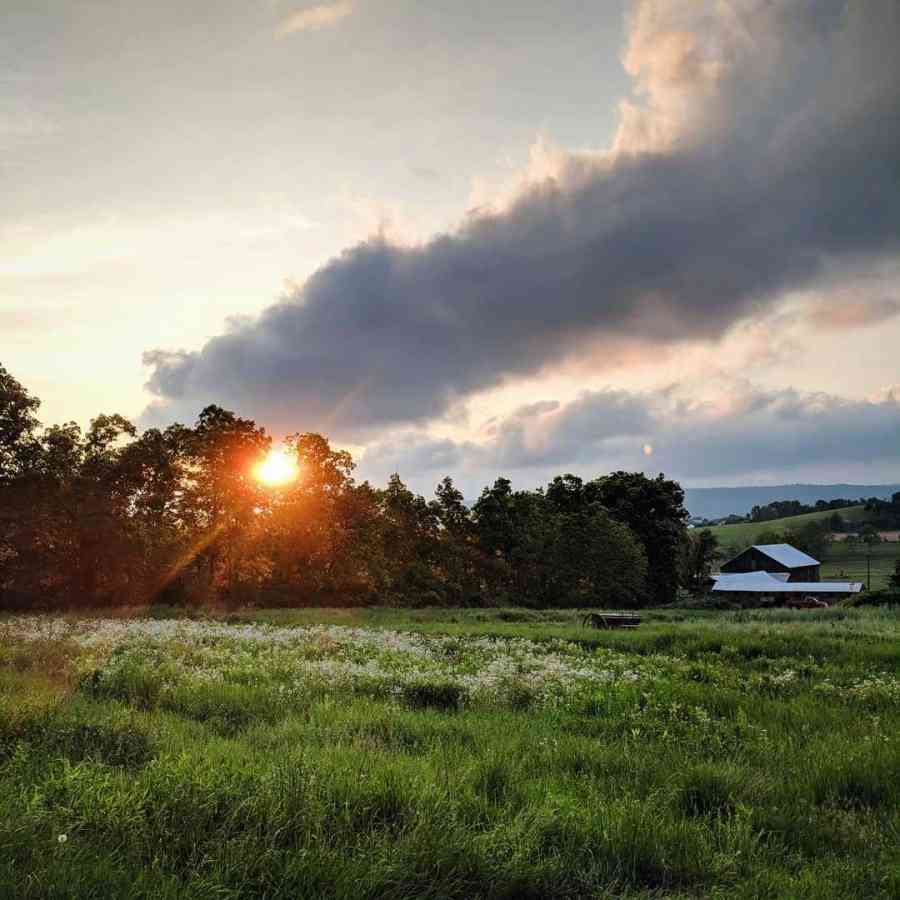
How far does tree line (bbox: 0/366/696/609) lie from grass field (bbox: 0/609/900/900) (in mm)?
30565

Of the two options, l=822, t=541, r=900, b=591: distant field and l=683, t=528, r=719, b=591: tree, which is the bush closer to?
l=683, t=528, r=719, b=591: tree

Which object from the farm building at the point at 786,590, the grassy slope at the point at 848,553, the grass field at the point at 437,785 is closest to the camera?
the grass field at the point at 437,785

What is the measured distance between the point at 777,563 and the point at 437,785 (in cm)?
11574

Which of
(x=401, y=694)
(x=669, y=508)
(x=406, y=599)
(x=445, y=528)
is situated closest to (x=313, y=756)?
(x=401, y=694)

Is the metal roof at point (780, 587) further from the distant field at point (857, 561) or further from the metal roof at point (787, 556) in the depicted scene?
the distant field at point (857, 561)

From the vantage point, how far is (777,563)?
108 metres

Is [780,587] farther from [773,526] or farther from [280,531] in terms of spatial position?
[773,526]

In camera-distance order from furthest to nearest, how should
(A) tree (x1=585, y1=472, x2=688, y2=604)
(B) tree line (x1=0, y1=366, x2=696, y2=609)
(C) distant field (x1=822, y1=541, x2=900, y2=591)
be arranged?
(C) distant field (x1=822, y1=541, x2=900, y2=591), (A) tree (x1=585, y1=472, x2=688, y2=604), (B) tree line (x1=0, y1=366, x2=696, y2=609)

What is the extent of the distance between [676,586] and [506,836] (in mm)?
82483

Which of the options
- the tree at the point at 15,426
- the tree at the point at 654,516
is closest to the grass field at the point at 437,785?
the tree at the point at 15,426

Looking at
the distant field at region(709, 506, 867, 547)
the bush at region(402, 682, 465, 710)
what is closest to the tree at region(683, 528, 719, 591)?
the bush at region(402, 682, 465, 710)

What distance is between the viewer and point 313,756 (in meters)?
6.75

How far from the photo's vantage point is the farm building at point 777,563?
10794 cm

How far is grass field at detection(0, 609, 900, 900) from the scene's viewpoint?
456 cm
